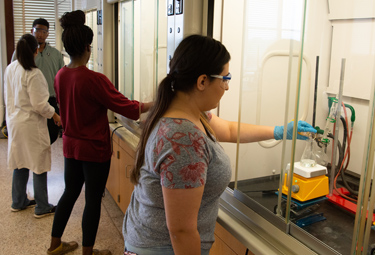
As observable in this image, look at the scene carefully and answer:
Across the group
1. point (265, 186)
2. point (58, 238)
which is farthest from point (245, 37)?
point (58, 238)

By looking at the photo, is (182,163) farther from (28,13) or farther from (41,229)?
(28,13)

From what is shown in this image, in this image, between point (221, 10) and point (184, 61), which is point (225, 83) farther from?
point (221, 10)

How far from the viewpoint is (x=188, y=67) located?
41.9 inches

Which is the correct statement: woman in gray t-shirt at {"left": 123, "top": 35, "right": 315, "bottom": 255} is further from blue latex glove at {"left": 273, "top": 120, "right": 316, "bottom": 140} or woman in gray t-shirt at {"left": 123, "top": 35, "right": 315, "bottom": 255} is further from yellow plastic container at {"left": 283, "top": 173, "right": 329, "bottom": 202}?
yellow plastic container at {"left": 283, "top": 173, "right": 329, "bottom": 202}

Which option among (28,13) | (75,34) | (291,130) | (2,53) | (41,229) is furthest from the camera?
(28,13)

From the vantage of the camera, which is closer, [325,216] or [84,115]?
[325,216]

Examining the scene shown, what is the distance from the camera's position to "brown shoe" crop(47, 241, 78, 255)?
2424mm

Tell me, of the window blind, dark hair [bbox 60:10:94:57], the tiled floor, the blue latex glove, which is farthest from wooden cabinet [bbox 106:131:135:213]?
the window blind

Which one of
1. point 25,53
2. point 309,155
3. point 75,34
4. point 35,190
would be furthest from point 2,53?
point 309,155

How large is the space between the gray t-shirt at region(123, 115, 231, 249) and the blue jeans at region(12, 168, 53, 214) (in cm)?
192

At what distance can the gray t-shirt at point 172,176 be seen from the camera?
3.28ft

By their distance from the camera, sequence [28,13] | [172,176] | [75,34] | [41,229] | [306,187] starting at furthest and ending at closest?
[28,13]
[41,229]
[75,34]
[306,187]
[172,176]

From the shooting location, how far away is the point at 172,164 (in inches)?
39.3

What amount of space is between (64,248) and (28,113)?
1.06 meters
